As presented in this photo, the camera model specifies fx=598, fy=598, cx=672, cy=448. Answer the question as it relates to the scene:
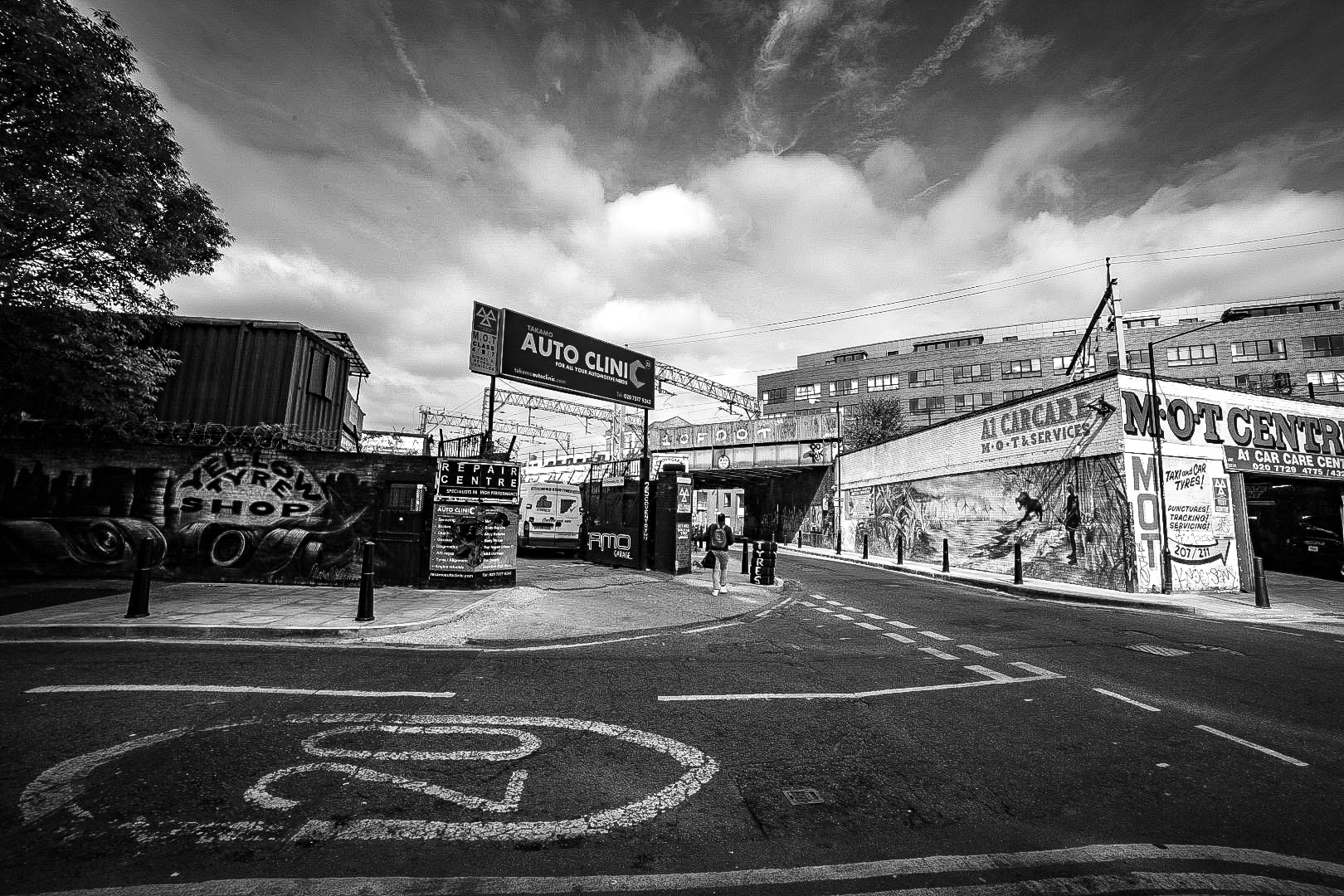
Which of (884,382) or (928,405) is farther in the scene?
(884,382)

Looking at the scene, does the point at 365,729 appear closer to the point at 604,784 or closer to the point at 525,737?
the point at 525,737

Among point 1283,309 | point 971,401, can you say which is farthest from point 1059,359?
point 1283,309

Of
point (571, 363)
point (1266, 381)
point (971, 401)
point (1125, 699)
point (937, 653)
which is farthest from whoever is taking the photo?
point (971, 401)

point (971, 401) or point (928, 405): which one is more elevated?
point (971, 401)

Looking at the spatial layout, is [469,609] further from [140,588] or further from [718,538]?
[718,538]

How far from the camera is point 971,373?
5650cm

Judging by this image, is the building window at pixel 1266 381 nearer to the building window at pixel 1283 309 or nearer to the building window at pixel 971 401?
the building window at pixel 1283 309

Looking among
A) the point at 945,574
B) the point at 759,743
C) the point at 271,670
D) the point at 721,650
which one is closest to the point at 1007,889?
the point at 759,743

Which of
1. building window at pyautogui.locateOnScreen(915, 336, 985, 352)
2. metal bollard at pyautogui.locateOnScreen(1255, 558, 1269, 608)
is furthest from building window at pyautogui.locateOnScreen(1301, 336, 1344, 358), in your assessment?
metal bollard at pyautogui.locateOnScreen(1255, 558, 1269, 608)

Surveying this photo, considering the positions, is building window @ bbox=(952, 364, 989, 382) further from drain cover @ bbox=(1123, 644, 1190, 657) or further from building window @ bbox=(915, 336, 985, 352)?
drain cover @ bbox=(1123, 644, 1190, 657)

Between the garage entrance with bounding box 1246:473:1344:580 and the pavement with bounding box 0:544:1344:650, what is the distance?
11.8ft

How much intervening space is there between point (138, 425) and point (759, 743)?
13911 millimetres

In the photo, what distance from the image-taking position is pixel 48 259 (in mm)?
9852

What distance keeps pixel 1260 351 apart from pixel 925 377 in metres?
24.2
